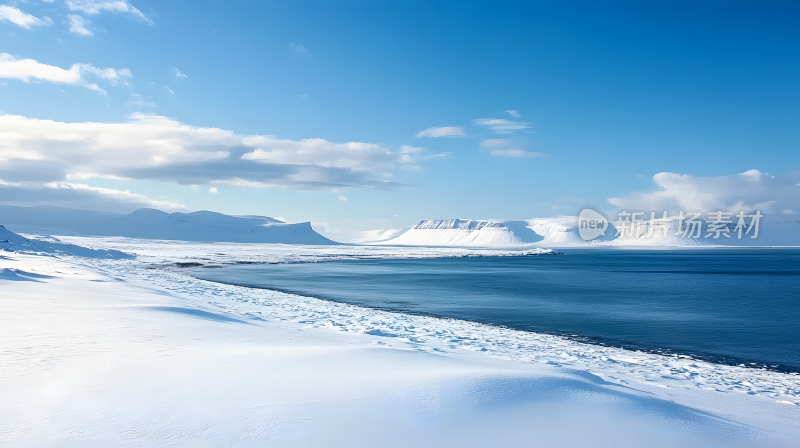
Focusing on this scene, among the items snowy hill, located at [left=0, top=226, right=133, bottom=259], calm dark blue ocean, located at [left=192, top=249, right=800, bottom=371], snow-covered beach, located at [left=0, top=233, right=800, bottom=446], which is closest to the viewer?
snow-covered beach, located at [left=0, top=233, right=800, bottom=446]

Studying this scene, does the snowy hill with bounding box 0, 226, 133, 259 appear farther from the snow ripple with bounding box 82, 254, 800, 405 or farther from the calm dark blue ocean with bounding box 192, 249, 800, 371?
the snow ripple with bounding box 82, 254, 800, 405

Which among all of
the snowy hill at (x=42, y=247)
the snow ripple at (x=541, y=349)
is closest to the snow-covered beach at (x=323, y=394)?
the snow ripple at (x=541, y=349)

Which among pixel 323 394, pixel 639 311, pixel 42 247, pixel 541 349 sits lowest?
pixel 42 247

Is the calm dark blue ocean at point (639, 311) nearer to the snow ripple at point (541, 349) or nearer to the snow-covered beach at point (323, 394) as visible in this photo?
the snow ripple at point (541, 349)

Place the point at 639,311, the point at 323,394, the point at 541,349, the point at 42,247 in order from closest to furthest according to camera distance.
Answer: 1. the point at 323,394
2. the point at 541,349
3. the point at 639,311
4. the point at 42,247

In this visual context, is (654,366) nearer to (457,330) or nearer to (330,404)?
(457,330)

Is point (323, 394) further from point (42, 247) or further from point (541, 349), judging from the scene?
point (42, 247)

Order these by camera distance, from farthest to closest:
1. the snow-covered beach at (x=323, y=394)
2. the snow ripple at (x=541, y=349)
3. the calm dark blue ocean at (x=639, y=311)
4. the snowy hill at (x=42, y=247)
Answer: the snowy hill at (x=42, y=247) < the calm dark blue ocean at (x=639, y=311) < the snow ripple at (x=541, y=349) < the snow-covered beach at (x=323, y=394)

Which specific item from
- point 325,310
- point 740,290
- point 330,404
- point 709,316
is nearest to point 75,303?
point 325,310

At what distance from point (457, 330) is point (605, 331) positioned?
5279 millimetres

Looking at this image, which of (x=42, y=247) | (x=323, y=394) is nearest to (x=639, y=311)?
(x=323, y=394)

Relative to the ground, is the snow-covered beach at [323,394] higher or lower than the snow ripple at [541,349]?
higher

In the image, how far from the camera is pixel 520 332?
47.7ft

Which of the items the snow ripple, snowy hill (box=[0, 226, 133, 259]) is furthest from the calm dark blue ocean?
snowy hill (box=[0, 226, 133, 259])
